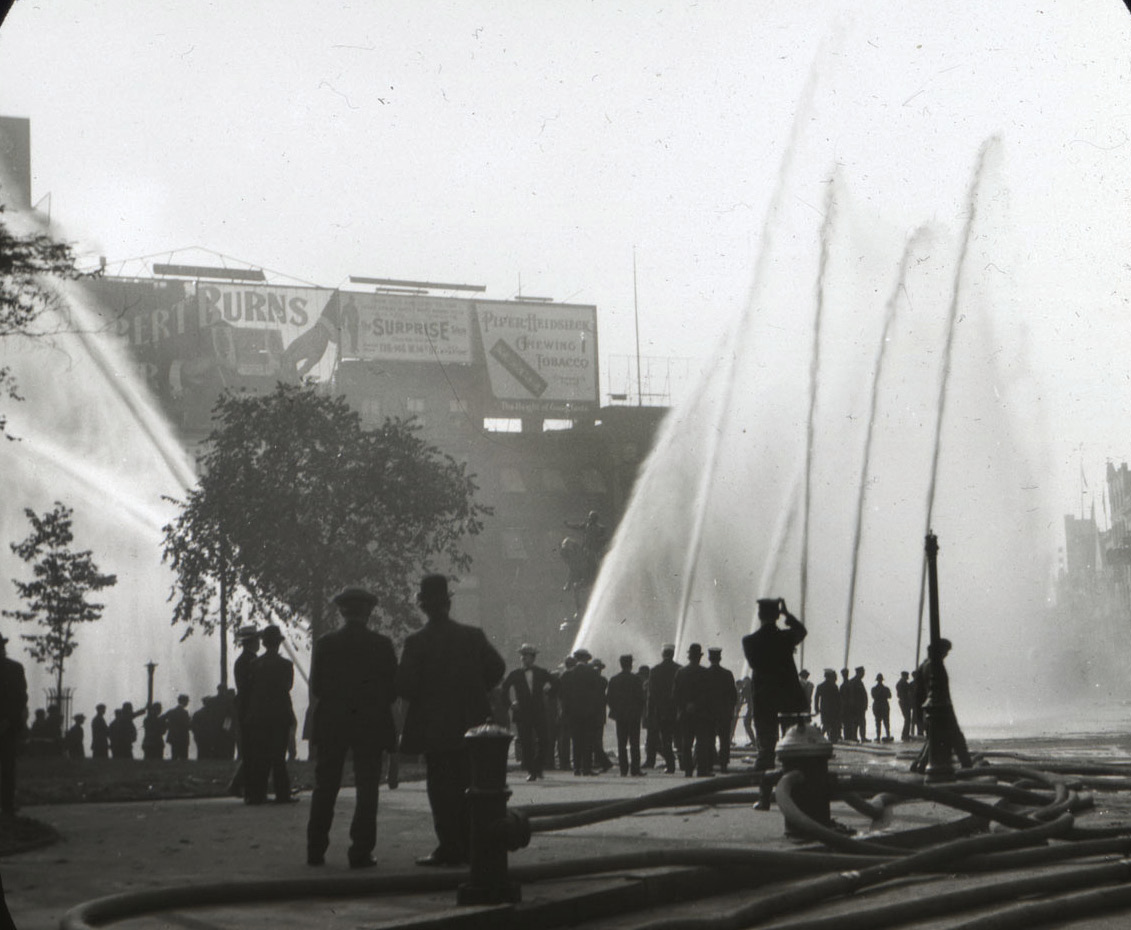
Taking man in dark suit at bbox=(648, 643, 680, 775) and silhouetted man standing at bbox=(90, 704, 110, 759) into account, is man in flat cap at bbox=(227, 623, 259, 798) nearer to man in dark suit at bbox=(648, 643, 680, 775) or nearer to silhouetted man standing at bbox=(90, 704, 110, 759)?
man in dark suit at bbox=(648, 643, 680, 775)

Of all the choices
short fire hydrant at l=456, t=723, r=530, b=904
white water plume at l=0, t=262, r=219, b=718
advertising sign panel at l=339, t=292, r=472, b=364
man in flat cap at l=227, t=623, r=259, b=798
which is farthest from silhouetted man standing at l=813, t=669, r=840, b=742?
advertising sign panel at l=339, t=292, r=472, b=364

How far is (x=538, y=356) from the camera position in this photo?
72.7 m

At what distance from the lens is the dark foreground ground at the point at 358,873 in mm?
6988

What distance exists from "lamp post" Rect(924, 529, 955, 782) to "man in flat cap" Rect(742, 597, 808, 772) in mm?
2865

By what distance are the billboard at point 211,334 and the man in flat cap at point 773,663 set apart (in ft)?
→ 191

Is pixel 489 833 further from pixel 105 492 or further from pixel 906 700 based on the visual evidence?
pixel 105 492

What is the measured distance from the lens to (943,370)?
108ft

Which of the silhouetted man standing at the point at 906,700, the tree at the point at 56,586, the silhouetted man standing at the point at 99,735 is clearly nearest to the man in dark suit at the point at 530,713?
the silhouetted man standing at the point at 906,700

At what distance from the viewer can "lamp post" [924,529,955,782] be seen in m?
14.6

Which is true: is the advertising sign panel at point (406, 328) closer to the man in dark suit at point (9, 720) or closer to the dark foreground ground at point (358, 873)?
the dark foreground ground at point (358, 873)

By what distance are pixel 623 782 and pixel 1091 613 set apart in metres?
123

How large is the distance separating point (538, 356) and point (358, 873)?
6500cm

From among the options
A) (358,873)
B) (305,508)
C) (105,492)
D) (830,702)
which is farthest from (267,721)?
(105,492)

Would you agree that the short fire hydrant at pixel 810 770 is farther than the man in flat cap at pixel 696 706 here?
No
